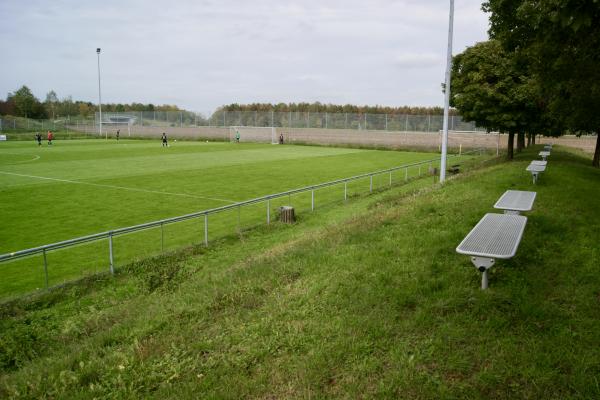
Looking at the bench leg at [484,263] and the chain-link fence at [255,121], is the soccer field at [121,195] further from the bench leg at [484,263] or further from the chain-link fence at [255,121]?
the chain-link fence at [255,121]

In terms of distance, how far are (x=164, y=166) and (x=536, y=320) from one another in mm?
27682

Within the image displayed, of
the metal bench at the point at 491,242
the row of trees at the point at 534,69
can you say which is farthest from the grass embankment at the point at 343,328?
the row of trees at the point at 534,69

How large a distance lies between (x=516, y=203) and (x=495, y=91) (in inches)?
620

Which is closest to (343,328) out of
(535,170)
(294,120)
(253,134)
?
(535,170)

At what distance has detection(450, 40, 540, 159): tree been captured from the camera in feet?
73.5

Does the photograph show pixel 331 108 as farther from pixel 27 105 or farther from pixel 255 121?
pixel 27 105

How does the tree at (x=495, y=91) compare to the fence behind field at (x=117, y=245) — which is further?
the tree at (x=495, y=91)

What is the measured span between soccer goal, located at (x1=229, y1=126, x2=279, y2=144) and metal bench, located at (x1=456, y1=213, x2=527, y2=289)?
55147 mm

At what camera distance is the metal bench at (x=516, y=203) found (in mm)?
8375

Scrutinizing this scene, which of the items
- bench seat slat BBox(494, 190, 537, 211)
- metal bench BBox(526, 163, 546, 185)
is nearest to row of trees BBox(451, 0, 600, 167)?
metal bench BBox(526, 163, 546, 185)

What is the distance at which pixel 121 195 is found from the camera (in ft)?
63.4

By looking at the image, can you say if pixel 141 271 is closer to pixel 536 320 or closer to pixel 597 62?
pixel 536 320

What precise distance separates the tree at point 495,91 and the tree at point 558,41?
6531 mm

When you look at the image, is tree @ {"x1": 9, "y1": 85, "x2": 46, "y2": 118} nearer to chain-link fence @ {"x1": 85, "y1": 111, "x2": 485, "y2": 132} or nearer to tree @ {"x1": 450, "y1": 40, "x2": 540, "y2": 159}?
chain-link fence @ {"x1": 85, "y1": 111, "x2": 485, "y2": 132}
